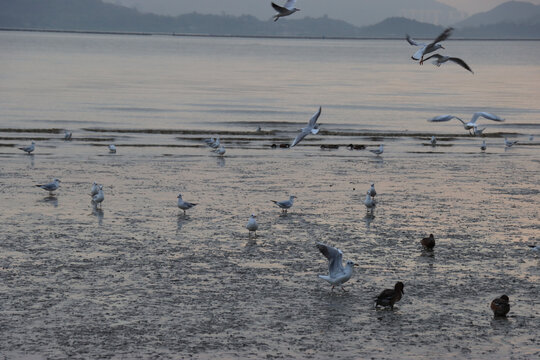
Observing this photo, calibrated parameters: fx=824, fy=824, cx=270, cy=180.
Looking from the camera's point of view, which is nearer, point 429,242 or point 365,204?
point 429,242

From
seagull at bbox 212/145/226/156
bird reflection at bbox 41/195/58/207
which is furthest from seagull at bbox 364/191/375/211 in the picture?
seagull at bbox 212/145/226/156

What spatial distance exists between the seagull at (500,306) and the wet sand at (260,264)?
202 millimetres

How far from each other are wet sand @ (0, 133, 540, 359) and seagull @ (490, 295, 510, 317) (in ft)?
0.66

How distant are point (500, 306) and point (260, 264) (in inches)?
190

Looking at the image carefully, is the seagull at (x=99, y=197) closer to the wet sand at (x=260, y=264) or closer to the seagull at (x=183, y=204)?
the wet sand at (x=260, y=264)

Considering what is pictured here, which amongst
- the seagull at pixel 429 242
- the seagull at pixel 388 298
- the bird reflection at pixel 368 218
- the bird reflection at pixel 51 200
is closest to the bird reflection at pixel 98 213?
the bird reflection at pixel 51 200

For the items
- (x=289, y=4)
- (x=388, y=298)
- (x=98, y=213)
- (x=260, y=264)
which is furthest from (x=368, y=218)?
(x=388, y=298)

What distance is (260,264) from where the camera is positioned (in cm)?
1570

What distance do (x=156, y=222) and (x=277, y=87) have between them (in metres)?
63.5

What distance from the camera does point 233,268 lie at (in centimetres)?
1540

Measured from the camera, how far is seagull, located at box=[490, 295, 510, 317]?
A: 41.5 ft

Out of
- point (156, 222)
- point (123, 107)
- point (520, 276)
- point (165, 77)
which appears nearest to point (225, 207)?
point (156, 222)

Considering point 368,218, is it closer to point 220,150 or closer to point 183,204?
point 183,204

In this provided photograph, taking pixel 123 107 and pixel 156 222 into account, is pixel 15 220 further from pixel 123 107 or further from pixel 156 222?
pixel 123 107
